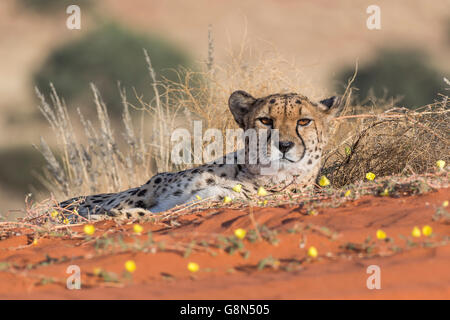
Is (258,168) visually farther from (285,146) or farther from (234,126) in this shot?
(234,126)

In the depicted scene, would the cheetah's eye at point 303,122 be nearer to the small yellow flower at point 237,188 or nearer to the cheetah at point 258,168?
the cheetah at point 258,168

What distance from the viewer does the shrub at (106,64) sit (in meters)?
20.1

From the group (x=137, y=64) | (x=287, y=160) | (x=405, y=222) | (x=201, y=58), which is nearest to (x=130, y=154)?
(x=201, y=58)

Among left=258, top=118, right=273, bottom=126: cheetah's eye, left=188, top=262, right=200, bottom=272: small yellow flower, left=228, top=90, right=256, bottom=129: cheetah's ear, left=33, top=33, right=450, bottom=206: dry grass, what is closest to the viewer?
left=188, top=262, right=200, bottom=272: small yellow flower

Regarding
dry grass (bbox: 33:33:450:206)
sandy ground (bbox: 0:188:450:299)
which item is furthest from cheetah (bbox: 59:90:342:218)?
sandy ground (bbox: 0:188:450:299)

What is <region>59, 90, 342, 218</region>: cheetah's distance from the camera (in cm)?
416

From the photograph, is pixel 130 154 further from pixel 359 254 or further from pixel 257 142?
pixel 359 254

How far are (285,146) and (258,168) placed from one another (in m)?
0.31

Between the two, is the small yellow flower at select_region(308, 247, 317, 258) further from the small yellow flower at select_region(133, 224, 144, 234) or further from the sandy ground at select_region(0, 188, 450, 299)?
the small yellow flower at select_region(133, 224, 144, 234)

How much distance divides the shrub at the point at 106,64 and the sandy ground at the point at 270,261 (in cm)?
1674

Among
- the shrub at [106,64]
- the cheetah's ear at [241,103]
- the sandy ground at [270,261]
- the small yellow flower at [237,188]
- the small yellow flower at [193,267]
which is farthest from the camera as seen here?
the shrub at [106,64]

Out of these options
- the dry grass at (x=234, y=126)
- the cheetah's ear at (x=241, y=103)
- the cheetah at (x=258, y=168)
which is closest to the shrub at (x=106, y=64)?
the dry grass at (x=234, y=126)

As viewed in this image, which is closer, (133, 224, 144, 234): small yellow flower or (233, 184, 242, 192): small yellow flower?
(133, 224, 144, 234): small yellow flower

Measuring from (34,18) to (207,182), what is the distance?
24450 millimetres
